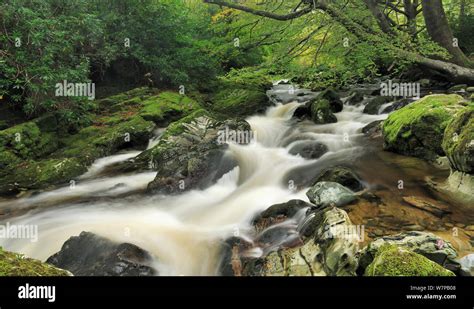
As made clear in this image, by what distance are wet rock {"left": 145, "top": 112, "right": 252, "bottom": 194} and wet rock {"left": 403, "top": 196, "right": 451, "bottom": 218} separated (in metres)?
4.36

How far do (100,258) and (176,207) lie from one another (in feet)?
8.02

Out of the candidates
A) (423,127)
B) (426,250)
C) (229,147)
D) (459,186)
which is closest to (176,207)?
(229,147)

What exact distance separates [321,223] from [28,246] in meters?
5.18

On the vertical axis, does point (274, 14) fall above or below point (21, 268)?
above

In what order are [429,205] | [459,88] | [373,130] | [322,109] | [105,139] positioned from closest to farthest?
[429,205] → [373,130] → [105,139] → [459,88] → [322,109]

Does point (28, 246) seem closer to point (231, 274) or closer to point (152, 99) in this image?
point (231, 274)

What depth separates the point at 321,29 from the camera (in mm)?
11625

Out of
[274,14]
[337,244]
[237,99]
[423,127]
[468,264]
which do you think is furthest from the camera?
[237,99]

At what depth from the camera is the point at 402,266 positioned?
3.17 m

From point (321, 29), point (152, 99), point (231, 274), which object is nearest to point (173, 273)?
point (231, 274)

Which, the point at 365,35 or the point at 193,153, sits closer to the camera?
the point at 193,153

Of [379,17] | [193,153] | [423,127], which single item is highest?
[379,17]

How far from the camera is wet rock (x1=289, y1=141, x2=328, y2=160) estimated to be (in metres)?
9.35

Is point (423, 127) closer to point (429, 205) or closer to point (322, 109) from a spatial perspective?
point (429, 205)
